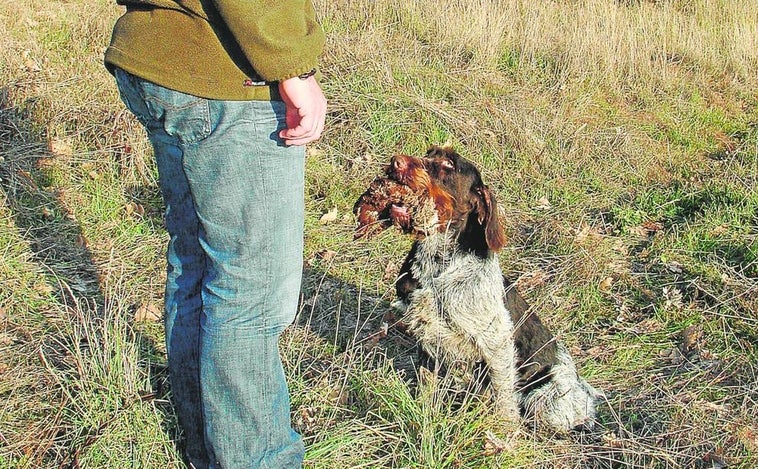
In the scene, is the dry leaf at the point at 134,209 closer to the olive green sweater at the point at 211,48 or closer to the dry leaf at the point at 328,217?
the dry leaf at the point at 328,217

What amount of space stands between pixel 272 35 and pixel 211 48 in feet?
0.65

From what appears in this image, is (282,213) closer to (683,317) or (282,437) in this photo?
(282,437)

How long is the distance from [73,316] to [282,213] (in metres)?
1.79

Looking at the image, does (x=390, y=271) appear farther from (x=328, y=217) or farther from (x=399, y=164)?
(x=399, y=164)

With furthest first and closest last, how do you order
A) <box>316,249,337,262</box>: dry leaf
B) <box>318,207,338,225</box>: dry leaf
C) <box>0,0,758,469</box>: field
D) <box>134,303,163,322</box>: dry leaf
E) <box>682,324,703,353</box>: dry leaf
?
<box>318,207,338,225</box>: dry leaf → <box>316,249,337,262</box>: dry leaf → <box>682,324,703,353</box>: dry leaf → <box>134,303,163,322</box>: dry leaf → <box>0,0,758,469</box>: field

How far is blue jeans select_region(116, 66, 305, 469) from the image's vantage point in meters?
2.17

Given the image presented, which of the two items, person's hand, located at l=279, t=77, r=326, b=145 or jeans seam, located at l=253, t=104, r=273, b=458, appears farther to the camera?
jeans seam, located at l=253, t=104, r=273, b=458

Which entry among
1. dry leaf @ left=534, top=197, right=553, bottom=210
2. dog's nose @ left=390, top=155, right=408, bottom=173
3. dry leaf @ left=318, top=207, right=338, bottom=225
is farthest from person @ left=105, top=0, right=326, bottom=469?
dry leaf @ left=534, top=197, right=553, bottom=210

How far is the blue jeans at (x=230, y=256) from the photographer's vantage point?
7.12 feet

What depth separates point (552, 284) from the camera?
5203mm

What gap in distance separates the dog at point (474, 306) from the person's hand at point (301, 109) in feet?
5.41

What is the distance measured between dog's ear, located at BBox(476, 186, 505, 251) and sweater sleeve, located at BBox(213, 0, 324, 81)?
1968 mm

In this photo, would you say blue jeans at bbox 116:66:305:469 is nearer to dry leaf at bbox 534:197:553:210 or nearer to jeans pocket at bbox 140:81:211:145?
jeans pocket at bbox 140:81:211:145

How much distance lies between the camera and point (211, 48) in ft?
6.77
